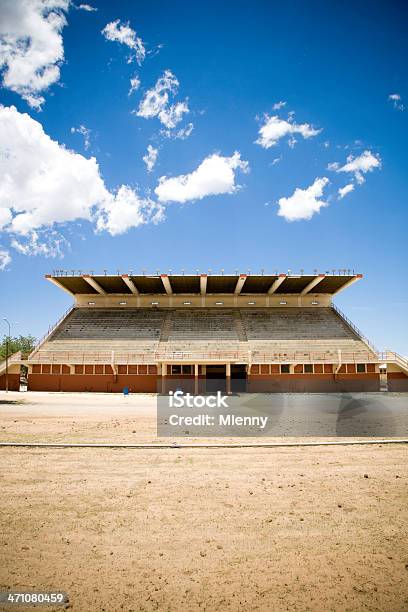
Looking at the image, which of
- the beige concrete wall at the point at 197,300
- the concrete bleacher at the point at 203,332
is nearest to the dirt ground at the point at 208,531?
the concrete bleacher at the point at 203,332

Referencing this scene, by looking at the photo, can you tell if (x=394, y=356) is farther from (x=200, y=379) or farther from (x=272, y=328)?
(x=200, y=379)

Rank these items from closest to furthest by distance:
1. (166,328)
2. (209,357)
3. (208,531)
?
(208,531) → (209,357) → (166,328)

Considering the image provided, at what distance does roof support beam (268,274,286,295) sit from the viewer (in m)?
39.9

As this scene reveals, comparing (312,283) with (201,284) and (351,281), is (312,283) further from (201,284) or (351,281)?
(201,284)

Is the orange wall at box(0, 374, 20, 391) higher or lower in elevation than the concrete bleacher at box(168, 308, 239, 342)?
lower

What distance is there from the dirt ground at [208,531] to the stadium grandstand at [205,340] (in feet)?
79.6

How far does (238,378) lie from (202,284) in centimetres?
A: 1254

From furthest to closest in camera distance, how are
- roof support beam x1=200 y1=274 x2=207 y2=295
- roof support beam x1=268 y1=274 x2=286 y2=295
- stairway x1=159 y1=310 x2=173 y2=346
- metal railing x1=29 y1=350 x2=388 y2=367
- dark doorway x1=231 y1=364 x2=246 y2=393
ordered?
roof support beam x1=268 y1=274 x2=286 y2=295, roof support beam x1=200 y1=274 x2=207 y2=295, stairway x1=159 y1=310 x2=173 y2=346, dark doorway x1=231 y1=364 x2=246 y2=393, metal railing x1=29 y1=350 x2=388 y2=367

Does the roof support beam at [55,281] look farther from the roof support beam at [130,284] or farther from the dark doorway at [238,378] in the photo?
the dark doorway at [238,378]

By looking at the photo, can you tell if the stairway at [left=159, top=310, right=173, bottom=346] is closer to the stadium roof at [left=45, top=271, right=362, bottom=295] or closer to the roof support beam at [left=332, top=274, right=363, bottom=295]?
the stadium roof at [left=45, top=271, right=362, bottom=295]

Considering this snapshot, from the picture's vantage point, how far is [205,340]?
121 ft

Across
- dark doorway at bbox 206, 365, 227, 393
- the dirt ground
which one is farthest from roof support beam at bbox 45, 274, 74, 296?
the dirt ground

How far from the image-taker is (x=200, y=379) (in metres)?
33.6

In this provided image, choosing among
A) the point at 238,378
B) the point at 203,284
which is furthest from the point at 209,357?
the point at 203,284
